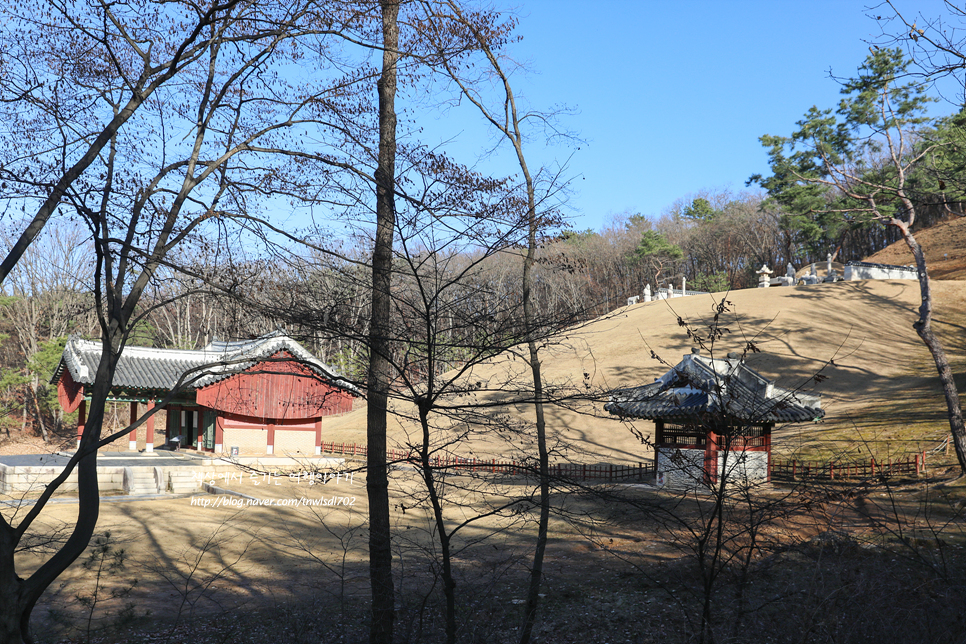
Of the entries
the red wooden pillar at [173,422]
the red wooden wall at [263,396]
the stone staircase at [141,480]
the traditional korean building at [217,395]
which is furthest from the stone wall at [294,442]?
the stone staircase at [141,480]

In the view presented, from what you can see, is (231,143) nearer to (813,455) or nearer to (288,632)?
(288,632)

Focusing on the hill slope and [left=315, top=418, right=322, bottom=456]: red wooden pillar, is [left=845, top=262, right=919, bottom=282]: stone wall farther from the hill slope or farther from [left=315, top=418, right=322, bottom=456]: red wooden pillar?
[left=315, top=418, right=322, bottom=456]: red wooden pillar

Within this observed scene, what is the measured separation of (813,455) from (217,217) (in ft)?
69.1

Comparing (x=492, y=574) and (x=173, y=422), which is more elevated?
(x=173, y=422)

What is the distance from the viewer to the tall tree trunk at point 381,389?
6.13m

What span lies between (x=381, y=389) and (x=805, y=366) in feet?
110

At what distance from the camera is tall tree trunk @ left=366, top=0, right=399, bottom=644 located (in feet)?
20.1

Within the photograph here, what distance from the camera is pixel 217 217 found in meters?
8.07

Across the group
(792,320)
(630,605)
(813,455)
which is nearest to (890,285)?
(792,320)

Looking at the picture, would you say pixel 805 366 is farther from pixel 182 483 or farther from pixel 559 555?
pixel 182 483

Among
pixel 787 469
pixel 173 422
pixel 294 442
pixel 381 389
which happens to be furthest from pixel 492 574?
pixel 173 422

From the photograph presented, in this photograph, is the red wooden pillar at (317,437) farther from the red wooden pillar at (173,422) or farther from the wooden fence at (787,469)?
the red wooden pillar at (173,422)

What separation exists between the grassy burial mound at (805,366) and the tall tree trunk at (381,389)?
37.8 ft

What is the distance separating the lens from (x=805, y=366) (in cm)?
3431
